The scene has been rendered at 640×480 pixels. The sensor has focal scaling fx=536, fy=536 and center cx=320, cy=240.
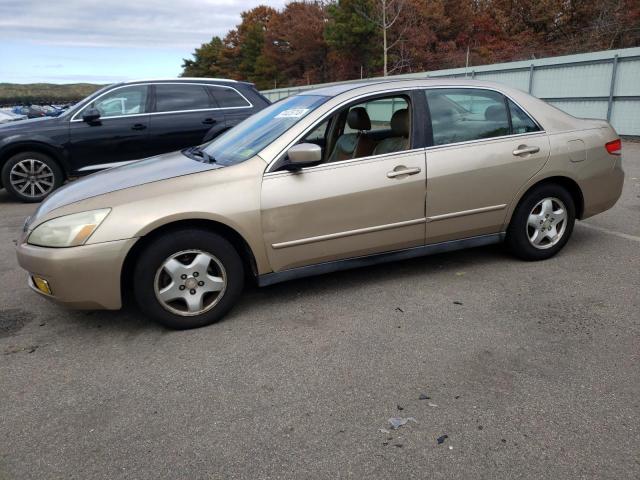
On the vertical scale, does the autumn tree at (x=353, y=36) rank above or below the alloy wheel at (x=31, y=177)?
above

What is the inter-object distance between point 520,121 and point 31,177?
7.01m

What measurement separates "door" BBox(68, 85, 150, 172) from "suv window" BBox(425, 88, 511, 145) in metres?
5.33

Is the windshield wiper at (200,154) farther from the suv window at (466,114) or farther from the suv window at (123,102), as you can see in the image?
the suv window at (123,102)

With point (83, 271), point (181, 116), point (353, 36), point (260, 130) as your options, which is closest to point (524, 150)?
point (260, 130)

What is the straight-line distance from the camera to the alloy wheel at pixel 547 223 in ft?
14.7

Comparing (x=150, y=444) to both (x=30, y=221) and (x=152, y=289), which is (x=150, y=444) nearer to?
(x=152, y=289)

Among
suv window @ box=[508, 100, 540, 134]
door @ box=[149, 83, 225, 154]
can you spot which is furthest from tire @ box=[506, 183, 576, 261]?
door @ box=[149, 83, 225, 154]

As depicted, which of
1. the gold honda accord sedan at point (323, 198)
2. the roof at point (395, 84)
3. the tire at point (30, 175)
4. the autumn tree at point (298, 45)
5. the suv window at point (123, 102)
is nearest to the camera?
the gold honda accord sedan at point (323, 198)

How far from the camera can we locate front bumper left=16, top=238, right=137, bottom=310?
129 inches

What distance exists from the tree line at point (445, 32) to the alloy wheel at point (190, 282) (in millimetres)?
28900

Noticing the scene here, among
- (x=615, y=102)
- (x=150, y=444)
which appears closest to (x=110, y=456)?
(x=150, y=444)

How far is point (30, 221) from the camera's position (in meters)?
3.65

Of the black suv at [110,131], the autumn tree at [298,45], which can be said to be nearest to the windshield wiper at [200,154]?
the black suv at [110,131]

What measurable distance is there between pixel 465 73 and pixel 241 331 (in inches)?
699
